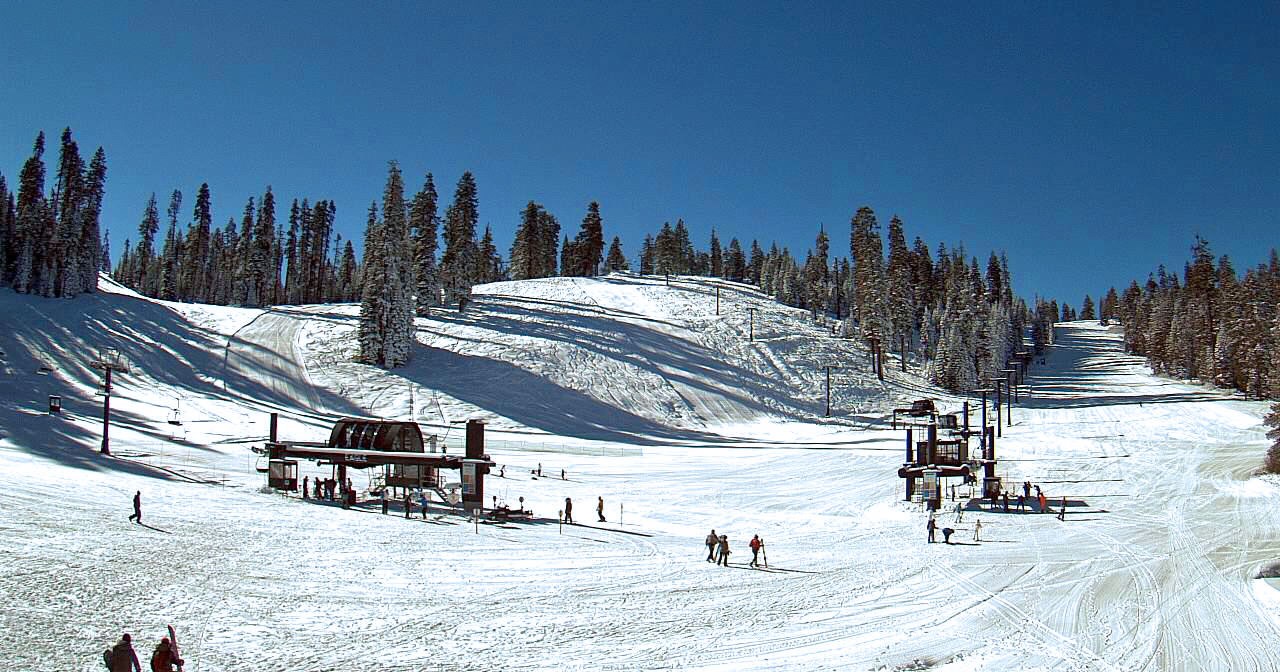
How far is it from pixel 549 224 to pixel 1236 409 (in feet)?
326

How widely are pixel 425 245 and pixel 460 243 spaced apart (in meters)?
7.36

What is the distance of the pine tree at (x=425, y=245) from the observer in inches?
3334

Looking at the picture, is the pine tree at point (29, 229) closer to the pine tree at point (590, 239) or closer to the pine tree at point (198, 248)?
the pine tree at point (198, 248)

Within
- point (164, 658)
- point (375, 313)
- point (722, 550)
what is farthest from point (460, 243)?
point (164, 658)

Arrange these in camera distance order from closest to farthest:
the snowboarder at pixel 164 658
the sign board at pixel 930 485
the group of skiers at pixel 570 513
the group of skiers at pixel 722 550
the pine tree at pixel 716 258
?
the snowboarder at pixel 164 658, the group of skiers at pixel 722 550, the group of skiers at pixel 570 513, the sign board at pixel 930 485, the pine tree at pixel 716 258

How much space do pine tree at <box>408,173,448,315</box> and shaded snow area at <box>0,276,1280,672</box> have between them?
525 cm

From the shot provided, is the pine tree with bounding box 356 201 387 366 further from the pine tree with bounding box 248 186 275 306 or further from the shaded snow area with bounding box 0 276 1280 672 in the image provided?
the pine tree with bounding box 248 186 275 306

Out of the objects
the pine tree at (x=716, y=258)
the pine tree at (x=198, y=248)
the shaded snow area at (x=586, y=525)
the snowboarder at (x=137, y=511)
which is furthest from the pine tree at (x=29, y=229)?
the pine tree at (x=716, y=258)

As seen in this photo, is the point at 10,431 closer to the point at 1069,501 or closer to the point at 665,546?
the point at 665,546

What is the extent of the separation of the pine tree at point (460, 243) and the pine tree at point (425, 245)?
3.77 meters

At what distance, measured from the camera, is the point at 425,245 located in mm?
84938

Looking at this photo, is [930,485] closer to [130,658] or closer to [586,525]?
[586,525]

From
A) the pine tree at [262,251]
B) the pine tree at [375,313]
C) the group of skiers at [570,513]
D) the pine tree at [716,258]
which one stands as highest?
the pine tree at [716,258]

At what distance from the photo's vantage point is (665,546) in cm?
2866
